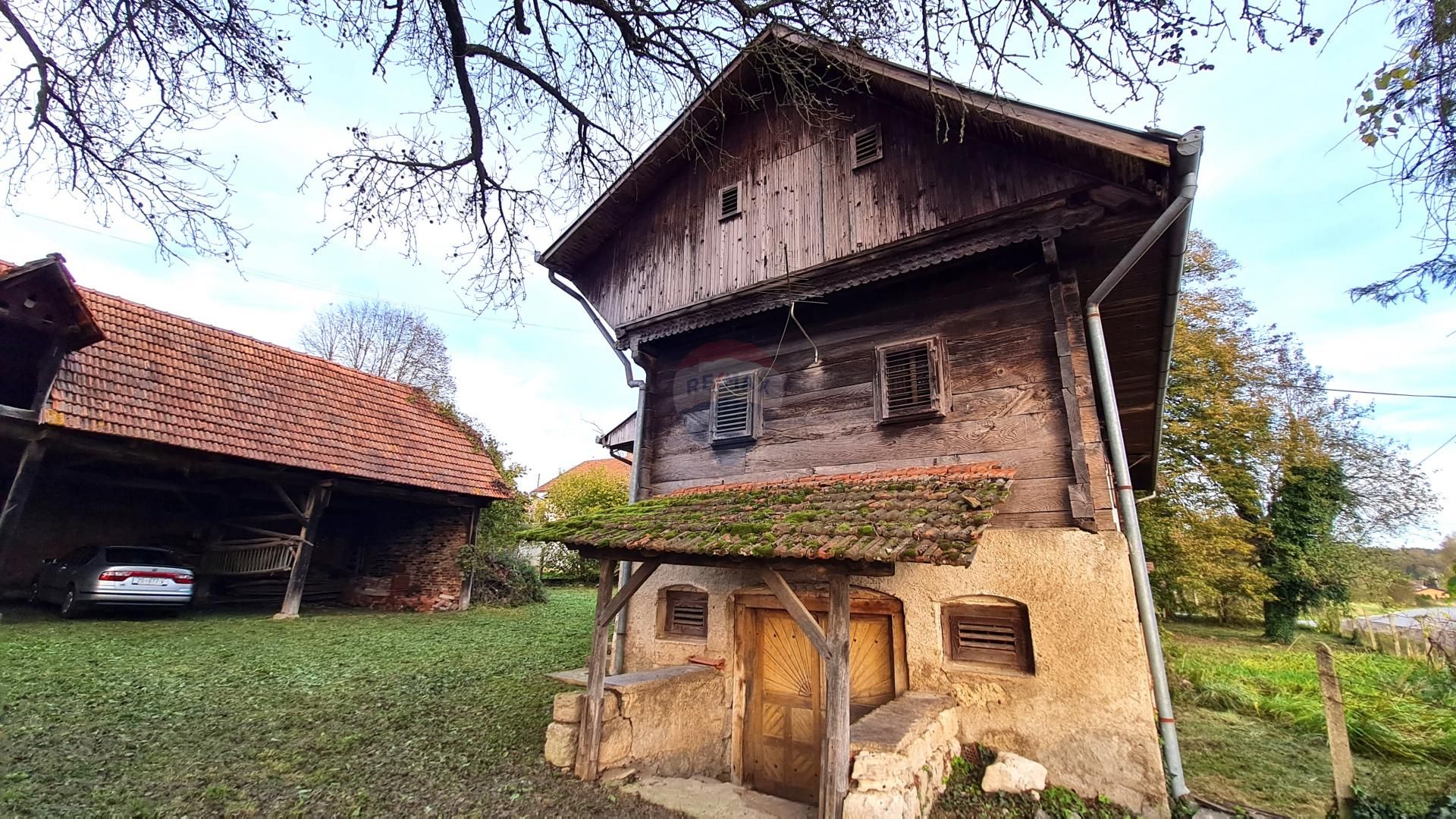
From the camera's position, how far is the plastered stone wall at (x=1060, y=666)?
4398 millimetres

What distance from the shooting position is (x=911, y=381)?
608cm

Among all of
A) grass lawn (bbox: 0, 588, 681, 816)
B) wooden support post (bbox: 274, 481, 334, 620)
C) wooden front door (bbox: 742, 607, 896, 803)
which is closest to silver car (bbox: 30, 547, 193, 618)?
grass lawn (bbox: 0, 588, 681, 816)

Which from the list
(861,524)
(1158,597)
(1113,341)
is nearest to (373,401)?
(861,524)

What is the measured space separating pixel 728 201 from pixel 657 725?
6.58 metres

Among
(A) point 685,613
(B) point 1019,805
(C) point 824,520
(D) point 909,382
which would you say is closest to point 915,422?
(D) point 909,382

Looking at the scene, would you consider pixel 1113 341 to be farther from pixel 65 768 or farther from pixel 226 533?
pixel 226 533

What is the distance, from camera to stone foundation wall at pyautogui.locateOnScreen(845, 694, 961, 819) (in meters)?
3.61

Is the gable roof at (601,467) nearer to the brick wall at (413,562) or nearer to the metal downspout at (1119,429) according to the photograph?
the brick wall at (413,562)

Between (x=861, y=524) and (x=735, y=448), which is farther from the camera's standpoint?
(x=735, y=448)

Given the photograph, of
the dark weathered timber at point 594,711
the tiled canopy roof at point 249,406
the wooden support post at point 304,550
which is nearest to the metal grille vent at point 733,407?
the dark weathered timber at point 594,711

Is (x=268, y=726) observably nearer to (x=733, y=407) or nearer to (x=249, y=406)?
(x=733, y=407)

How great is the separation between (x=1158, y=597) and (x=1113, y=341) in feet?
48.7

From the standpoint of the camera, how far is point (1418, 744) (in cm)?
592

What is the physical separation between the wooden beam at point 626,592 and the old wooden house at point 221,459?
32.8 ft
